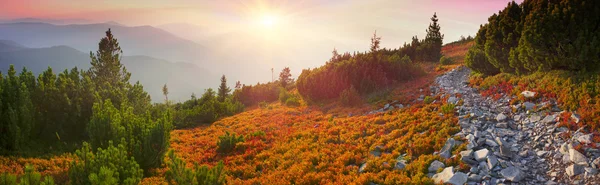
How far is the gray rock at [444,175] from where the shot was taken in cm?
729

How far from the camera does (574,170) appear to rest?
6.59 metres

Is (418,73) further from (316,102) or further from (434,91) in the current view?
(316,102)

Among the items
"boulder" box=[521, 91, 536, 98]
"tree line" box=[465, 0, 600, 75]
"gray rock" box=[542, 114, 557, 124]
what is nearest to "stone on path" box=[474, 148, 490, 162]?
"gray rock" box=[542, 114, 557, 124]

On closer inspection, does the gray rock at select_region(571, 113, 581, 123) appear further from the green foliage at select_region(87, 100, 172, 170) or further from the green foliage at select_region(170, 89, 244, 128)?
the green foliage at select_region(170, 89, 244, 128)

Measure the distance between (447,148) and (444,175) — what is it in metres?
1.72

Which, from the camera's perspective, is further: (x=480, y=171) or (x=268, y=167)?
(x=268, y=167)

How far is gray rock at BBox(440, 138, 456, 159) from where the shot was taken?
858cm

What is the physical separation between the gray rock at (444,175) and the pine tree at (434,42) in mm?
24913

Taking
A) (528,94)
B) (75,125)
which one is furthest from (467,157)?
(75,125)

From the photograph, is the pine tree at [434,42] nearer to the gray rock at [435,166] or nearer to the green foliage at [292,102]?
the green foliage at [292,102]

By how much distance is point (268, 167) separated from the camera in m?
10.4

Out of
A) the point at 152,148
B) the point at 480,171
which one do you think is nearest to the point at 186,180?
the point at 152,148

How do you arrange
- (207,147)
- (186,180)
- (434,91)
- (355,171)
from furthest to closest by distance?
(434,91) → (207,147) → (355,171) → (186,180)

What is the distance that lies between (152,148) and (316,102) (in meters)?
14.0
